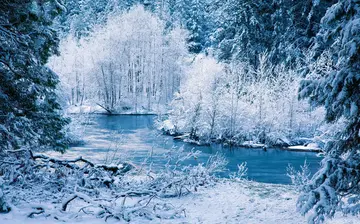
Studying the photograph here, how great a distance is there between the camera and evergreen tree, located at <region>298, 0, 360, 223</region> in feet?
14.2

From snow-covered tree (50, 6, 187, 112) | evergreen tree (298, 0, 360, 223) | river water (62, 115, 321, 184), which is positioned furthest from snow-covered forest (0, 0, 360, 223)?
river water (62, 115, 321, 184)

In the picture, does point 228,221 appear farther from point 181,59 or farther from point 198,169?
point 181,59

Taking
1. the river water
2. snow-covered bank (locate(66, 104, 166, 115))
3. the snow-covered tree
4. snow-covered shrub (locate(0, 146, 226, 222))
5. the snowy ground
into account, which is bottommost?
the river water

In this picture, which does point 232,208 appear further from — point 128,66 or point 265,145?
point 128,66

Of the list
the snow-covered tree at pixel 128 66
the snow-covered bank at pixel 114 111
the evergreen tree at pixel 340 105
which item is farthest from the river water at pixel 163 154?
the snow-covered tree at pixel 128 66

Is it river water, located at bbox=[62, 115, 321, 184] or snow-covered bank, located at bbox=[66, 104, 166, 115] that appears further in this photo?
snow-covered bank, located at bbox=[66, 104, 166, 115]

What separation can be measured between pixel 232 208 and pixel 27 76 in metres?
5.43

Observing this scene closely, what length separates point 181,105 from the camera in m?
30.0

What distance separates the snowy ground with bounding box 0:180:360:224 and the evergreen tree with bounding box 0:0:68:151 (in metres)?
2.67

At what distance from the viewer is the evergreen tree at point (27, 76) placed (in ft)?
24.7

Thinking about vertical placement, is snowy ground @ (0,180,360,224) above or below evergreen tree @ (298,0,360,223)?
below

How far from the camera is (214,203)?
7.64m

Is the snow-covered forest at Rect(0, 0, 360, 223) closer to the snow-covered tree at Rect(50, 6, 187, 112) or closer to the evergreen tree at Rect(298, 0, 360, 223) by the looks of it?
the evergreen tree at Rect(298, 0, 360, 223)

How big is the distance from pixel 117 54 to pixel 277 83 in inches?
867
